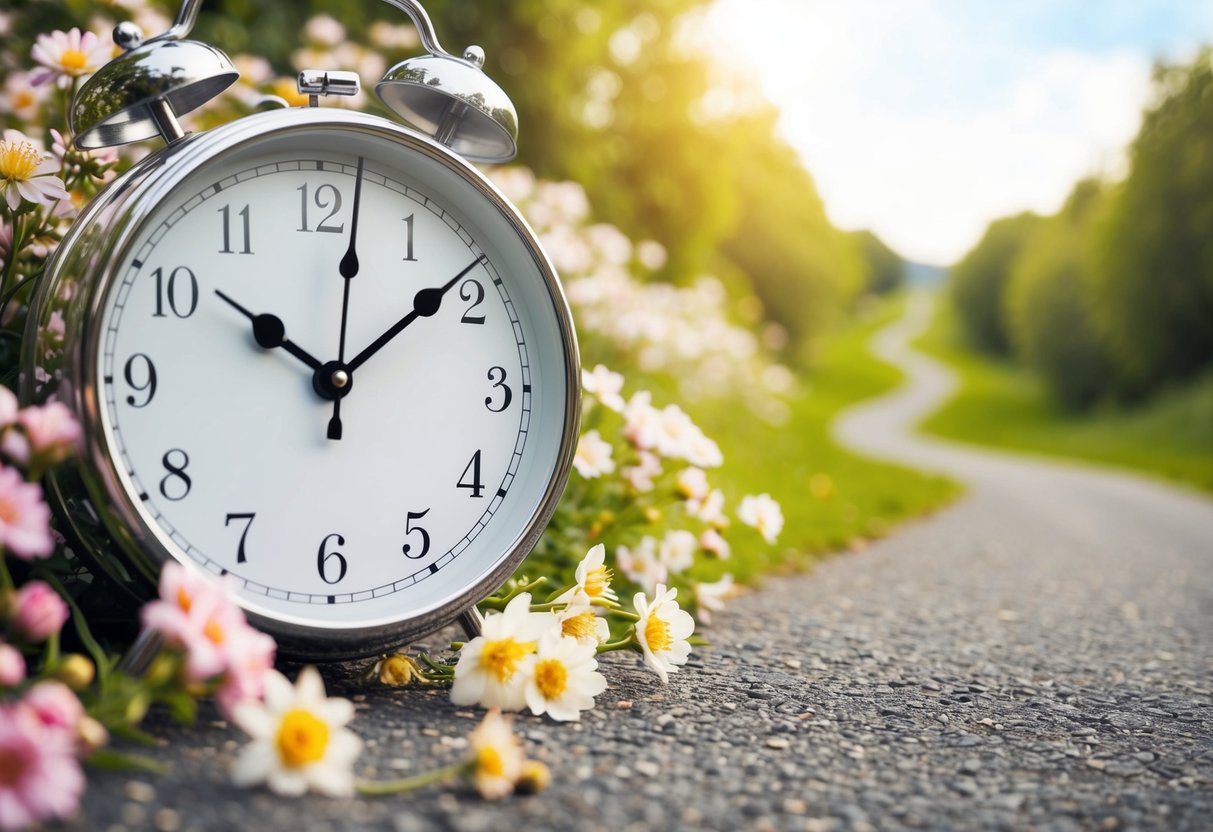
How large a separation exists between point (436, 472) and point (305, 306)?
0.42 m

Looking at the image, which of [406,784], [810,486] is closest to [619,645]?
[406,784]

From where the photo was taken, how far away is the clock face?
1812 millimetres

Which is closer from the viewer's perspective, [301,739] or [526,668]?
[301,739]

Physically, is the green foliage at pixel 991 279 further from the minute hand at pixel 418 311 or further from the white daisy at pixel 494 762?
the white daisy at pixel 494 762

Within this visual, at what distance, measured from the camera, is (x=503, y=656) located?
1.93m

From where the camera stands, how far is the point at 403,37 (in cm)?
505

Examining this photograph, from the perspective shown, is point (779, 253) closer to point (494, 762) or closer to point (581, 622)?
point (581, 622)

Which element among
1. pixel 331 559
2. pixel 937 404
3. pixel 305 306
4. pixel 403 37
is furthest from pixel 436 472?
pixel 937 404

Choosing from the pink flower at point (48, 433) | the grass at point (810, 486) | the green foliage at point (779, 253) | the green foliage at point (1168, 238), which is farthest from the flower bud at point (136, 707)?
the green foliage at point (779, 253)

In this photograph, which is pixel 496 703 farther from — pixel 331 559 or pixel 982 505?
pixel 982 505

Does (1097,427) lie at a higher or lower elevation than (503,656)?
higher

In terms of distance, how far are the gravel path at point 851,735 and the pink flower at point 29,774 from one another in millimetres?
137

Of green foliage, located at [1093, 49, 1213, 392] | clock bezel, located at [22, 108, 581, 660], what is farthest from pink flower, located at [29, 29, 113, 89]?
green foliage, located at [1093, 49, 1213, 392]

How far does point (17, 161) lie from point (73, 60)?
19.4 inches
